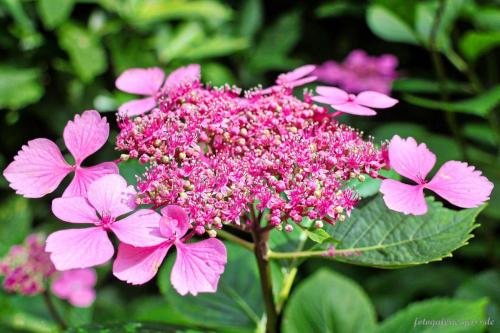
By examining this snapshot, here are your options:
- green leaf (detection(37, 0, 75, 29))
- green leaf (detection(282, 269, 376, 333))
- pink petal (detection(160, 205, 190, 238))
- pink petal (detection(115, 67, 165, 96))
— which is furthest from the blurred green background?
pink petal (detection(160, 205, 190, 238))

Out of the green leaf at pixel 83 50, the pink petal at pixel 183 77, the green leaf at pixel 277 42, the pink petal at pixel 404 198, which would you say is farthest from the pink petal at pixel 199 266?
the green leaf at pixel 277 42

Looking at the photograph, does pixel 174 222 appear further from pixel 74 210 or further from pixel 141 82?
pixel 141 82

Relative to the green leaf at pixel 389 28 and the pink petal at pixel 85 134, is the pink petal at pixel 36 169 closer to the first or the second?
the pink petal at pixel 85 134

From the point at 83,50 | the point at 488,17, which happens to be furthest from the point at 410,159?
the point at 83,50

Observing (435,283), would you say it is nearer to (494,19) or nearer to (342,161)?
(494,19)

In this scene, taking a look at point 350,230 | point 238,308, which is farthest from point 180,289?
point 238,308
